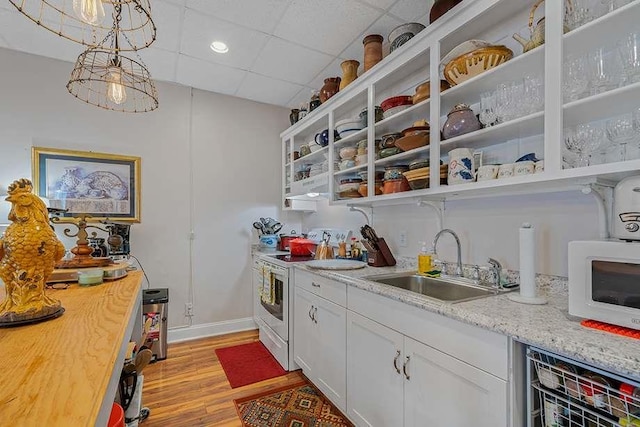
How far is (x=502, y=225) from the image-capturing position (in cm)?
165

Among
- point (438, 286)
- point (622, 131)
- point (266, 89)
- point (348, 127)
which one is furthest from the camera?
point (266, 89)

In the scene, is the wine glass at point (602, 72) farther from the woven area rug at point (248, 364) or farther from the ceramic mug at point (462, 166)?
the woven area rug at point (248, 364)

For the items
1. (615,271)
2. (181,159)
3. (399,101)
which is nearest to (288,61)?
(399,101)

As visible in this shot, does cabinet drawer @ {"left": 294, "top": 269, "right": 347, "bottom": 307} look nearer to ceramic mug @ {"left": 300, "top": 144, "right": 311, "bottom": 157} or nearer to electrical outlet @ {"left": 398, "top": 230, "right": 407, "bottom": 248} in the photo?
electrical outlet @ {"left": 398, "top": 230, "right": 407, "bottom": 248}

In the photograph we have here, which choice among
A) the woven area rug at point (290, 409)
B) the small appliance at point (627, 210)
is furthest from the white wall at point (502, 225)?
the woven area rug at point (290, 409)

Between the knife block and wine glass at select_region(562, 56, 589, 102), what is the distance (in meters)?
1.37

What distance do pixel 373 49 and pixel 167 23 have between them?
1.48 m

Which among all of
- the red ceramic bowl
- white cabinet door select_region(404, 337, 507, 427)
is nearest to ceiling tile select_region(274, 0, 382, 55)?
the red ceramic bowl

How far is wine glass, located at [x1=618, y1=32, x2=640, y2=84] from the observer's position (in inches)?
41.4

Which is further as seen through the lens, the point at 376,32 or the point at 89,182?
the point at 89,182

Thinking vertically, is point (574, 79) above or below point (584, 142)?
above

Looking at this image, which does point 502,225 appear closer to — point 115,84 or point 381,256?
point 381,256

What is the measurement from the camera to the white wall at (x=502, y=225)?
1375 millimetres

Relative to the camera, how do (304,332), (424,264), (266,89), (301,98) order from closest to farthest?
(424,264) → (304,332) → (266,89) → (301,98)
